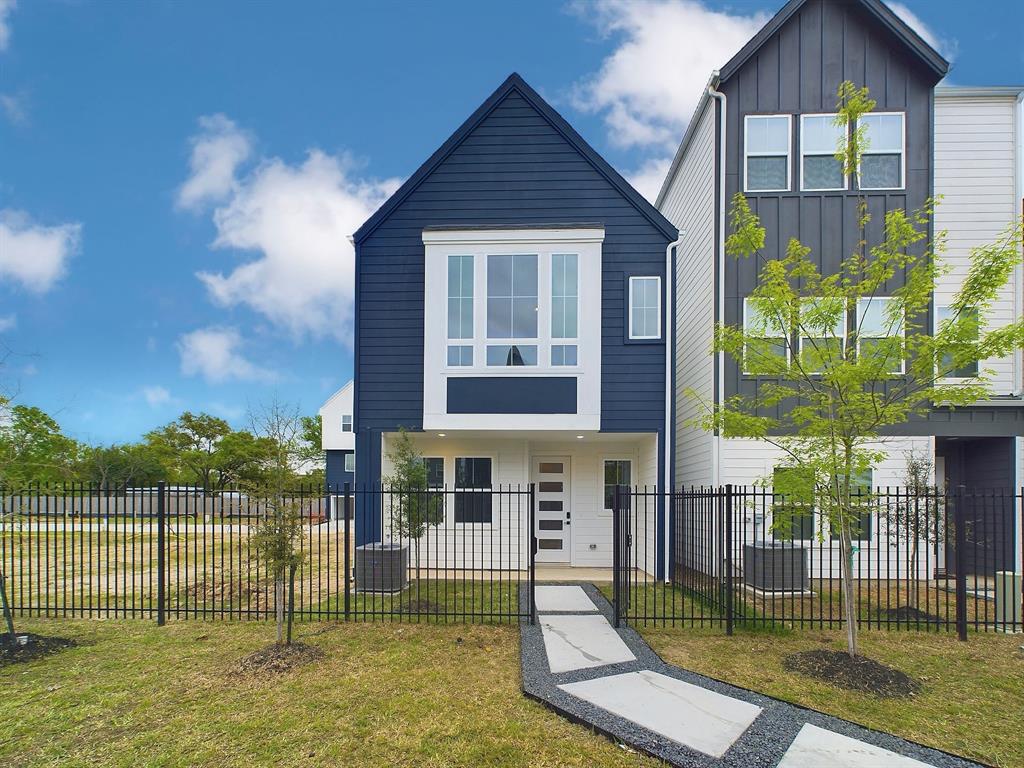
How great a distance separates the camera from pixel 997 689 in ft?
19.4

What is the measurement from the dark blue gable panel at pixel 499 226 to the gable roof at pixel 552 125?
0.25 feet

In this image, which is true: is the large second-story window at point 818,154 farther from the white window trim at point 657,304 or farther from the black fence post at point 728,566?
the black fence post at point 728,566

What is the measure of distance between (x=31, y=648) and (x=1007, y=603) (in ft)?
46.1

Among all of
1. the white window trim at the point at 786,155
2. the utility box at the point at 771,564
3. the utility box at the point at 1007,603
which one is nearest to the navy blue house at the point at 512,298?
the utility box at the point at 771,564

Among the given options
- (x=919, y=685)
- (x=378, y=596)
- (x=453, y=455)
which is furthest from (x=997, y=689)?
(x=453, y=455)

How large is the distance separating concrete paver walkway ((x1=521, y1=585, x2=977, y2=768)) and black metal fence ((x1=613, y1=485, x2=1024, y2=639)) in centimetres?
157

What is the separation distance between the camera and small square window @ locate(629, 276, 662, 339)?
1184 cm

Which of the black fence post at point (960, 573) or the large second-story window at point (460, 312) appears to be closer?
the black fence post at point (960, 573)

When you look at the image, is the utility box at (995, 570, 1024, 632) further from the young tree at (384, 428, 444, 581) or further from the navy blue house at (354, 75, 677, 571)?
the young tree at (384, 428, 444, 581)

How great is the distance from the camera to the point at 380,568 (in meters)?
9.90

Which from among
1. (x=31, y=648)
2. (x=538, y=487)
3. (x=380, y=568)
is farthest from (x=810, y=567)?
(x=31, y=648)

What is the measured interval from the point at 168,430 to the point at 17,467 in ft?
135

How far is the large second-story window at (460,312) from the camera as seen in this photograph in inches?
459

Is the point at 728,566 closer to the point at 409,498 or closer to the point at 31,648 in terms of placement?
the point at 409,498
